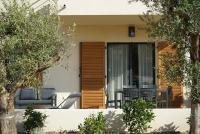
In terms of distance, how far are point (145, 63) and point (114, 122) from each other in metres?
5.47

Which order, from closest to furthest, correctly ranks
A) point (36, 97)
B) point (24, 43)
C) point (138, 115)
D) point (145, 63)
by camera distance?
point (24, 43) → point (138, 115) → point (36, 97) → point (145, 63)

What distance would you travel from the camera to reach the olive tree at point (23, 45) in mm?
10586

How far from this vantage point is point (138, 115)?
12219 mm

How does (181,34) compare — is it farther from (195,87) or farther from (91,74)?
(91,74)

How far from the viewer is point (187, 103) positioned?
1719 cm

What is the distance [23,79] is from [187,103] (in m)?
7.91

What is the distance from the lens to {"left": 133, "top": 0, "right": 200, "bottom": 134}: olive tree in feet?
33.1

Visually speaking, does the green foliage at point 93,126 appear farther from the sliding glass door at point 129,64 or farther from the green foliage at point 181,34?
the sliding glass door at point 129,64

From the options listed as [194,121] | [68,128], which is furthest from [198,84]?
[68,128]

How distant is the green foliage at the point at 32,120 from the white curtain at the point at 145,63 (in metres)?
6.13

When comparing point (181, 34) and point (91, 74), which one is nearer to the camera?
point (181, 34)

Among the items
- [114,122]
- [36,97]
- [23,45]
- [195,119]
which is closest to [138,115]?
[114,122]

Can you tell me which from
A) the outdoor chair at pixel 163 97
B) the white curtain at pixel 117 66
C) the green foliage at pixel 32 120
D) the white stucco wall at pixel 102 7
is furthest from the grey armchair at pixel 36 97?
the outdoor chair at pixel 163 97

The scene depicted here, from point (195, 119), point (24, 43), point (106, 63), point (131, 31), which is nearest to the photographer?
point (24, 43)
